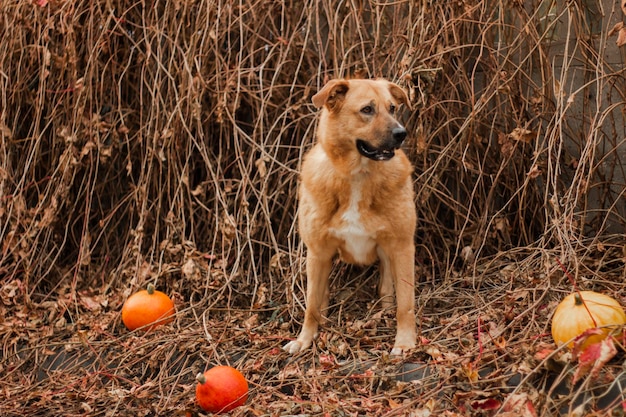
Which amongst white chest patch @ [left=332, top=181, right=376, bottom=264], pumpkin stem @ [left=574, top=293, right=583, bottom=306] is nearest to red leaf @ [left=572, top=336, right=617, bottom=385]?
pumpkin stem @ [left=574, top=293, right=583, bottom=306]

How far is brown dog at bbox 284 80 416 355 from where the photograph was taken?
11.7 feet

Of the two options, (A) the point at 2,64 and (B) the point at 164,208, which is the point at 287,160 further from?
(A) the point at 2,64

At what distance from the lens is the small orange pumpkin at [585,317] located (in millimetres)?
2817

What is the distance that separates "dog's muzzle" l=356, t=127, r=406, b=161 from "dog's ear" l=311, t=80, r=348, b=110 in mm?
232

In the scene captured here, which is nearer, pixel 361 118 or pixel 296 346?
pixel 361 118

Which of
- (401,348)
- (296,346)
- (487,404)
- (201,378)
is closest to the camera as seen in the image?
(487,404)

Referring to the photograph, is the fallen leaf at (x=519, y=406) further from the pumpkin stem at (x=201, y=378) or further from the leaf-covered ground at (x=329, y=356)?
the pumpkin stem at (x=201, y=378)

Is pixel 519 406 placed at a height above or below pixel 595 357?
below

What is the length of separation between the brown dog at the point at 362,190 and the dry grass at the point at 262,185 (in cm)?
40

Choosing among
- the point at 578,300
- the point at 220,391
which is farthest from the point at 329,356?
the point at 578,300

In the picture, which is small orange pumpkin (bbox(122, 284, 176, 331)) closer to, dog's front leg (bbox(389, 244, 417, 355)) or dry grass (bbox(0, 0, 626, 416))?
dry grass (bbox(0, 0, 626, 416))

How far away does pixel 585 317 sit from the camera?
9.32ft

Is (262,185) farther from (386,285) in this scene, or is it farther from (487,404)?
(487,404)

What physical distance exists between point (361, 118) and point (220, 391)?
1.43 m
